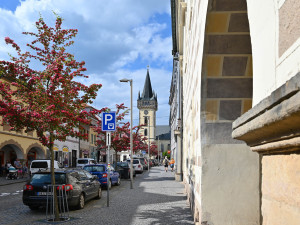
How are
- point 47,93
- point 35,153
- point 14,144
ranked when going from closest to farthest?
point 47,93
point 14,144
point 35,153

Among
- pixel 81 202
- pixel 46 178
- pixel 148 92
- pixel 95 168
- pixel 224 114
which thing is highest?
pixel 148 92

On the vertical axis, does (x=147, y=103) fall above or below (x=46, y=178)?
above

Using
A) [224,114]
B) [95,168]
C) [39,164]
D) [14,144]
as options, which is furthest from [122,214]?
[14,144]

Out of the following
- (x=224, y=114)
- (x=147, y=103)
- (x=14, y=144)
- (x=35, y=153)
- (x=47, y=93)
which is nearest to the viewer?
(x=224, y=114)

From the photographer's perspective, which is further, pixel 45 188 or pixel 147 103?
pixel 147 103

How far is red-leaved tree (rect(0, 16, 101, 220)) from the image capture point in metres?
10.4

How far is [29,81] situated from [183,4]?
6327 mm

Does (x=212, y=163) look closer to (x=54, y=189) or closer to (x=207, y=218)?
(x=207, y=218)

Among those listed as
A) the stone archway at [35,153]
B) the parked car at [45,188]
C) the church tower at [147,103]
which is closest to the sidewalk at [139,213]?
the parked car at [45,188]

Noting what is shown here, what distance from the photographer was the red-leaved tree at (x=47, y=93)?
34.2 feet

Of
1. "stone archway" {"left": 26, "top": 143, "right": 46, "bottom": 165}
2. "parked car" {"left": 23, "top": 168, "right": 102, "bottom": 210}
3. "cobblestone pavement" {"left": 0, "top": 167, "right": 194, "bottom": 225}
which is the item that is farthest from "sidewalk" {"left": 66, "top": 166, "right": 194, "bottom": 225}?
"stone archway" {"left": 26, "top": 143, "right": 46, "bottom": 165}

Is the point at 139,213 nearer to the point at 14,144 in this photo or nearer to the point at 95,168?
the point at 95,168

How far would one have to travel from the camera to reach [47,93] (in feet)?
34.7

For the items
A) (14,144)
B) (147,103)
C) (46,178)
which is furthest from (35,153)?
(147,103)
